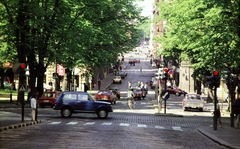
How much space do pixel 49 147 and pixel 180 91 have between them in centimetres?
6398

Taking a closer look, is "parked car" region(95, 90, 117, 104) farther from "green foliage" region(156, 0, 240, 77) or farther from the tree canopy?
"green foliage" region(156, 0, 240, 77)

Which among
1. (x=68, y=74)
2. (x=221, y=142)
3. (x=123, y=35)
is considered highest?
(x=123, y=35)

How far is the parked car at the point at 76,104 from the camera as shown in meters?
36.2

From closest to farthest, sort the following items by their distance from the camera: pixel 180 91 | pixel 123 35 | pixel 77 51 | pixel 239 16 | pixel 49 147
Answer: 1. pixel 49 147
2. pixel 239 16
3. pixel 77 51
4. pixel 123 35
5. pixel 180 91

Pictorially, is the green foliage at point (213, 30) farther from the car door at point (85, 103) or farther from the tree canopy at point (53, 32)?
the car door at point (85, 103)

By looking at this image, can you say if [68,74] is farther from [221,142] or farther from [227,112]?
[221,142]

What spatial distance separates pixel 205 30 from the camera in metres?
42.0

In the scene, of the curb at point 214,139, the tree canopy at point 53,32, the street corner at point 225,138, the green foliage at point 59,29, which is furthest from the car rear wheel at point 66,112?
the street corner at point 225,138

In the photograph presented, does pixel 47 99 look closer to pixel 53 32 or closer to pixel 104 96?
pixel 53 32

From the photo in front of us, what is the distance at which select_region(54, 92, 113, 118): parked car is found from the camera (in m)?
36.2

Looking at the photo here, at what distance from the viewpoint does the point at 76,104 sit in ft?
119

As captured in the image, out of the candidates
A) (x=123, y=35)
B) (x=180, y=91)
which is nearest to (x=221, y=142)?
(x=123, y=35)

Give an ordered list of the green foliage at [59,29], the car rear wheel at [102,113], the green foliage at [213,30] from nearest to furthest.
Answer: the car rear wheel at [102,113] < the green foliage at [213,30] < the green foliage at [59,29]

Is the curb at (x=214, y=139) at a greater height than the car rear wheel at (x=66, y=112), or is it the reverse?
the car rear wheel at (x=66, y=112)
